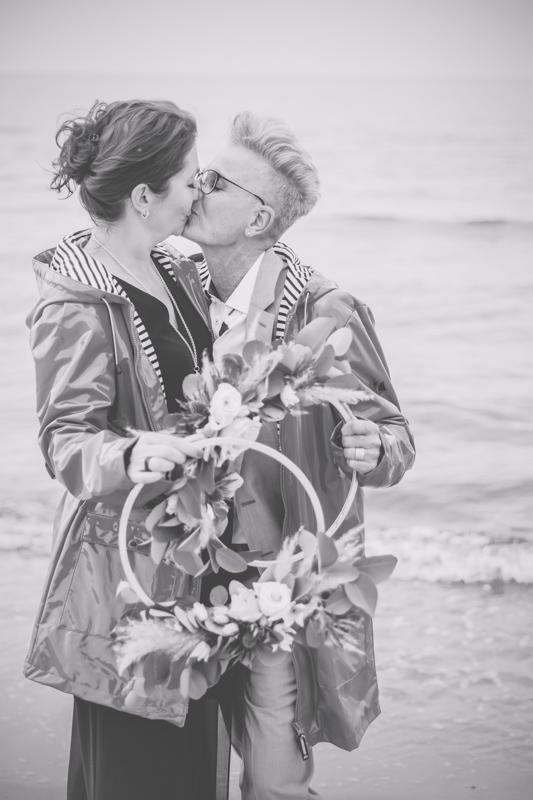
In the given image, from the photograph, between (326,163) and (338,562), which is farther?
(326,163)

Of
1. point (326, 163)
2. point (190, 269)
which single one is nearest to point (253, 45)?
point (326, 163)

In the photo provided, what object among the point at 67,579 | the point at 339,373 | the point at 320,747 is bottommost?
the point at 320,747

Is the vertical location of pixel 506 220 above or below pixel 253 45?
below

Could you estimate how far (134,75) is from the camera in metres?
7.68

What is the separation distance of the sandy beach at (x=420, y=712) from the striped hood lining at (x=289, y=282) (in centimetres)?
171

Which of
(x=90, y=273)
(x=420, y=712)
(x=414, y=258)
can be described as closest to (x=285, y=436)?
(x=90, y=273)

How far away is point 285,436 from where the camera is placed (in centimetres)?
184

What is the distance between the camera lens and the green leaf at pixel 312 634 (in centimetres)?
149

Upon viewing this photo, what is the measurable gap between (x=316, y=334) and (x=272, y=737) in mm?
898

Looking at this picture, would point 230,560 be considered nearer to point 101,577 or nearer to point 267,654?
point 267,654

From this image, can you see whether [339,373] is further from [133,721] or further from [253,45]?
[253,45]

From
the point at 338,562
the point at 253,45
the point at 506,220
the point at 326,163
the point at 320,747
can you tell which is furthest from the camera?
the point at 326,163

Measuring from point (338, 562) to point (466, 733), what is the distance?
208 cm

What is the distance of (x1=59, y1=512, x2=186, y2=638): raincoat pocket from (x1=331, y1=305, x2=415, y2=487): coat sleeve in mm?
458
